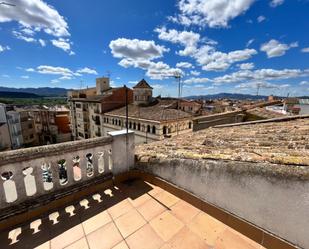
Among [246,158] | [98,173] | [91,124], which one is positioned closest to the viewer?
[246,158]

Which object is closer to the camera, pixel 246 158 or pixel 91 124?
pixel 246 158

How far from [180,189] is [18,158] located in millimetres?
2570

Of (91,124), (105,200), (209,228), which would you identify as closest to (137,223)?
(105,200)

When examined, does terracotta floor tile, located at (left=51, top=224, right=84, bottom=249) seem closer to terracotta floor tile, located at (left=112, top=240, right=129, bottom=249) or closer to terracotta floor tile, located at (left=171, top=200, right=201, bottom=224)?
terracotta floor tile, located at (left=112, top=240, right=129, bottom=249)

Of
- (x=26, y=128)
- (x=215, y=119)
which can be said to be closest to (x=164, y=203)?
(x=215, y=119)

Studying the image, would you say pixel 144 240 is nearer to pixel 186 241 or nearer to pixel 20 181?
pixel 186 241

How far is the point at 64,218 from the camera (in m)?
2.59

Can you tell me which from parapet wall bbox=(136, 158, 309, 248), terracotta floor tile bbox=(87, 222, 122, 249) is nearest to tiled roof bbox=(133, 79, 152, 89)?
parapet wall bbox=(136, 158, 309, 248)

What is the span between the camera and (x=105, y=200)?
9.95ft

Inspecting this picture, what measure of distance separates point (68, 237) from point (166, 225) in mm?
1343

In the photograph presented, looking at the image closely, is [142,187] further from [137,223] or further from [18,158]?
[18,158]

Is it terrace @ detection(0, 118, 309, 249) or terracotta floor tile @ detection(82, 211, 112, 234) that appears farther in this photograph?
terracotta floor tile @ detection(82, 211, 112, 234)

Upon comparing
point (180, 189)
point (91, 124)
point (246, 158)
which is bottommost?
point (91, 124)

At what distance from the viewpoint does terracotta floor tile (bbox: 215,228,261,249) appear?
215 centimetres
